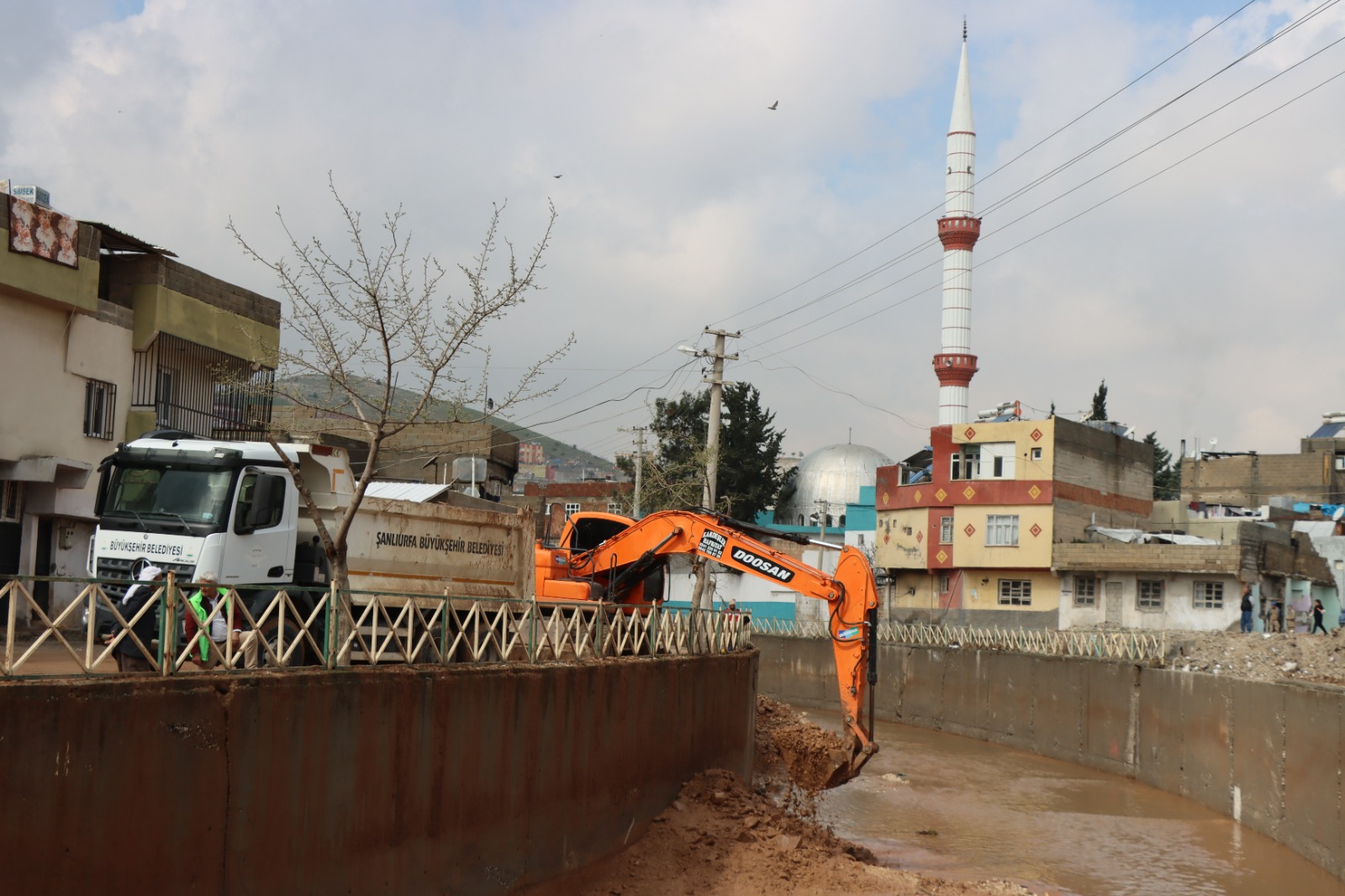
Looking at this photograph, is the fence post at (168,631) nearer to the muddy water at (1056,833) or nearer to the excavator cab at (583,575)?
the excavator cab at (583,575)

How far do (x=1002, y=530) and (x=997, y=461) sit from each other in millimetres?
2845

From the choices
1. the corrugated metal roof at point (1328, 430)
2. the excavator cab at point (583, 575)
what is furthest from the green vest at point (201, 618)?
the corrugated metal roof at point (1328, 430)

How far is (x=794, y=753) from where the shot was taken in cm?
2519

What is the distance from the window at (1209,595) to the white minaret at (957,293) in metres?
25.2

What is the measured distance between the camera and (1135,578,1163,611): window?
152 feet

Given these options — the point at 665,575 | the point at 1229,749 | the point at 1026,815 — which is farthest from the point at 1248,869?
the point at 665,575

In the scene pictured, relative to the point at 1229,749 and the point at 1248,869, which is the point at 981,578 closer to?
the point at 1229,749

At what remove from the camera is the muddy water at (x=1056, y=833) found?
1917 cm

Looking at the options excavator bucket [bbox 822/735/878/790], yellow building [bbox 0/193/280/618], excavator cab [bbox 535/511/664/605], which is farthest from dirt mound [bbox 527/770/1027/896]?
yellow building [bbox 0/193/280/618]

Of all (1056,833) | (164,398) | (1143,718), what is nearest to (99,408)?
(164,398)

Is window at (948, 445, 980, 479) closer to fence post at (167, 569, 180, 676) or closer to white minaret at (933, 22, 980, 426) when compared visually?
white minaret at (933, 22, 980, 426)

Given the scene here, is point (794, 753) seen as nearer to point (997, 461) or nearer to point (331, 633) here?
point (331, 633)

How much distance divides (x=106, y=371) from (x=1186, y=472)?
2433 inches

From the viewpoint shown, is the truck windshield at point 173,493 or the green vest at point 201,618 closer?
the green vest at point 201,618
